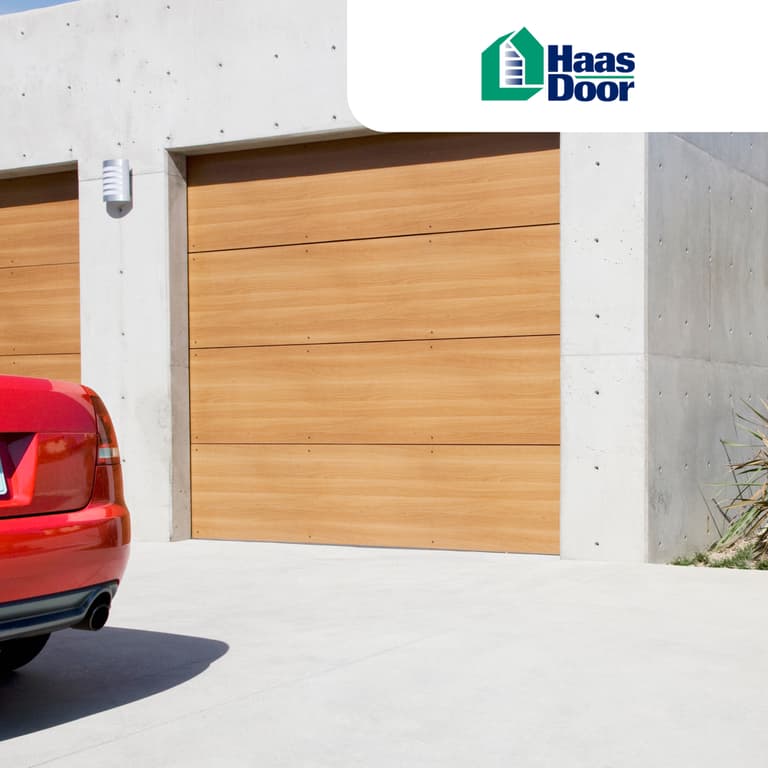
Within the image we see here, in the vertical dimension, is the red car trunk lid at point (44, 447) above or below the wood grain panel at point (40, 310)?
below

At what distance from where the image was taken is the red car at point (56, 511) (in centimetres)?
404

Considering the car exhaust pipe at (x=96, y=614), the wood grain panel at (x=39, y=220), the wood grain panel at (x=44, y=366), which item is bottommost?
the car exhaust pipe at (x=96, y=614)

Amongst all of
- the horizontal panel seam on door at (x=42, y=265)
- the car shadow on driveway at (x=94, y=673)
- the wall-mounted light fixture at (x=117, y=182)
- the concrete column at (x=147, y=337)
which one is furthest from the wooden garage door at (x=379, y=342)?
the car shadow on driveway at (x=94, y=673)

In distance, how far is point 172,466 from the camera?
9.80 m

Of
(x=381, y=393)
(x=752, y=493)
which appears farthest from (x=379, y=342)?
(x=752, y=493)

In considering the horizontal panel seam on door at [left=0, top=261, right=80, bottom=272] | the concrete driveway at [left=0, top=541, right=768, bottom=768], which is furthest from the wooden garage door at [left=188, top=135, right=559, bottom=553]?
the concrete driveway at [left=0, top=541, right=768, bottom=768]

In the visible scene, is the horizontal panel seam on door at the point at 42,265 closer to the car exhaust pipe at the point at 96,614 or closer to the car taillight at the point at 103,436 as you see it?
the car taillight at the point at 103,436

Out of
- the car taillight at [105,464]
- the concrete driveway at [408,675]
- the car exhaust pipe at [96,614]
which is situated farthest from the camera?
the car taillight at [105,464]

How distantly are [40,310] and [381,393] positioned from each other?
3367 mm

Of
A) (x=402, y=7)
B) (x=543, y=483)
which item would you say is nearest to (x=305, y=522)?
(x=543, y=483)

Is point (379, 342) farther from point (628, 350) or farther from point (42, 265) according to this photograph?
point (42, 265)

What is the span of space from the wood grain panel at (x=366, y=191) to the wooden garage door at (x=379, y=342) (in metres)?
0.01

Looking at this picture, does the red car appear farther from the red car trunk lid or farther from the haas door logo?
the haas door logo

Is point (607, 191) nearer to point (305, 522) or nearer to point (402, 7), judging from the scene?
point (402, 7)
